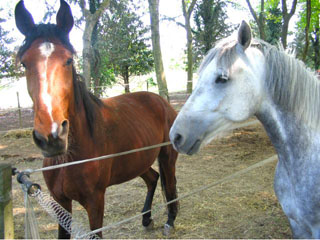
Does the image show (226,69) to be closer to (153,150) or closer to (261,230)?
(153,150)

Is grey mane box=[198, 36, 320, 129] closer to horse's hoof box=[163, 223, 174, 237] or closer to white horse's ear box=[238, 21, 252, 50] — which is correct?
white horse's ear box=[238, 21, 252, 50]

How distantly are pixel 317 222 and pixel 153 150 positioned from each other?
6.03 ft

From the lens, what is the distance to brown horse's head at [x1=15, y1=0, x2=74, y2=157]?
1.54 metres

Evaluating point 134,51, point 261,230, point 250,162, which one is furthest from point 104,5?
point 134,51

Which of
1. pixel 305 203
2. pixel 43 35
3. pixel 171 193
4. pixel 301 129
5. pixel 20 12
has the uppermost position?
pixel 20 12

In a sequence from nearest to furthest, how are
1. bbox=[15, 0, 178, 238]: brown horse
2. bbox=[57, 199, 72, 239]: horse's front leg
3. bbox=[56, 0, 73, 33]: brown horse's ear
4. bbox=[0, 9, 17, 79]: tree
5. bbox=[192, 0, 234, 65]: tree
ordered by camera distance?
bbox=[15, 0, 178, 238]: brown horse → bbox=[56, 0, 73, 33]: brown horse's ear → bbox=[57, 199, 72, 239]: horse's front leg → bbox=[0, 9, 17, 79]: tree → bbox=[192, 0, 234, 65]: tree

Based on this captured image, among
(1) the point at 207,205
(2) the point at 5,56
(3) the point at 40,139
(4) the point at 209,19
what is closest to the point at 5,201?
(3) the point at 40,139

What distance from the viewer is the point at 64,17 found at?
6.63 ft

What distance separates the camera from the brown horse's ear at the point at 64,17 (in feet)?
6.62

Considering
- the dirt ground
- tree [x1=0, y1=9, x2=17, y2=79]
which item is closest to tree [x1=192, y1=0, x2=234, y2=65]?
tree [x1=0, y1=9, x2=17, y2=79]

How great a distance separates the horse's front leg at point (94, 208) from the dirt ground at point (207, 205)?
44.3 inches

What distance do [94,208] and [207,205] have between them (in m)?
2.16

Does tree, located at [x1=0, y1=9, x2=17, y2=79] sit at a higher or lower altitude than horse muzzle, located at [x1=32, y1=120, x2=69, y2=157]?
higher

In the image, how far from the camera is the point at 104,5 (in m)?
7.64
